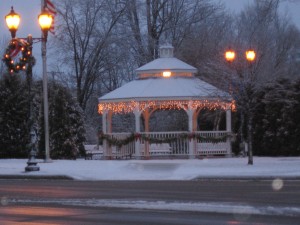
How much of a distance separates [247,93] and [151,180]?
602 centimetres

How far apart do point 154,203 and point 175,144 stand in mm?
17966

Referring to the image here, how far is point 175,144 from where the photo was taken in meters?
35.1

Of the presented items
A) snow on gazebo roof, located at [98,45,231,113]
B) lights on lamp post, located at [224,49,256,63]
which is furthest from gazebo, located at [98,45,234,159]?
lights on lamp post, located at [224,49,256,63]

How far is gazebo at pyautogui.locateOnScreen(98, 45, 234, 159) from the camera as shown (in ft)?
114

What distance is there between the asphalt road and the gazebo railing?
9.63 meters

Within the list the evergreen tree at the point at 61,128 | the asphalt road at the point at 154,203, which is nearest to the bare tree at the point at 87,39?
the evergreen tree at the point at 61,128

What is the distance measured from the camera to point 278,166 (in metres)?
28.7

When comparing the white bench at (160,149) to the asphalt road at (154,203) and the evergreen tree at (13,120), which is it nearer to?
the evergreen tree at (13,120)

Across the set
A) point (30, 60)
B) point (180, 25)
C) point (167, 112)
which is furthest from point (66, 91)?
point (180, 25)

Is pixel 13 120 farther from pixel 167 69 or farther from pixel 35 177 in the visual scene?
pixel 35 177

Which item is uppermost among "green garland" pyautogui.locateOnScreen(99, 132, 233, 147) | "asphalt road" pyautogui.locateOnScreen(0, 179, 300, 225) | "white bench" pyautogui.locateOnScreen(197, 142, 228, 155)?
"green garland" pyautogui.locateOnScreen(99, 132, 233, 147)

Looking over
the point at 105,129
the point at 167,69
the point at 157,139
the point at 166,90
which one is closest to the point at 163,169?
the point at 157,139

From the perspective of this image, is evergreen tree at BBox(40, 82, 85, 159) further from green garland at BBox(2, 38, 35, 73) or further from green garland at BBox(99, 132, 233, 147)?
green garland at BBox(2, 38, 35, 73)

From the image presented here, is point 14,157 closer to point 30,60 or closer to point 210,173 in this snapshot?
point 30,60
